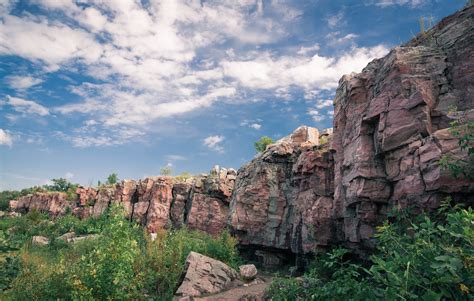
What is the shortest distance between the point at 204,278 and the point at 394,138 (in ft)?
28.7

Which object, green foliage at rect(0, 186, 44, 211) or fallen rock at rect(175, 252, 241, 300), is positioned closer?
fallen rock at rect(175, 252, 241, 300)

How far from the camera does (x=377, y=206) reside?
9.16m

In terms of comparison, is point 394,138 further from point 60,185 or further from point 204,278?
point 60,185

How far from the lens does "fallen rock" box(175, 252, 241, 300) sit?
11.7m

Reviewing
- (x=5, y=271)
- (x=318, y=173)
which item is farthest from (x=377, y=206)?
(x=5, y=271)

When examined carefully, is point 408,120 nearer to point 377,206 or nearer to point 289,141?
point 377,206

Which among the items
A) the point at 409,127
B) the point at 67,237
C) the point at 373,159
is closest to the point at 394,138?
the point at 409,127

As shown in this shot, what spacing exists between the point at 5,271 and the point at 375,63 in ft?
37.4

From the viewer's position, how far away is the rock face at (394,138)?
7.38 meters

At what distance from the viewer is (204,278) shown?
12.5 meters

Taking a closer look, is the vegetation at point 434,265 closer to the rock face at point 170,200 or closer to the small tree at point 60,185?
the rock face at point 170,200

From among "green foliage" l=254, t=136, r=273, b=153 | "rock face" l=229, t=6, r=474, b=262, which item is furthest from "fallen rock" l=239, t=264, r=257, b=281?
"green foliage" l=254, t=136, r=273, b=153

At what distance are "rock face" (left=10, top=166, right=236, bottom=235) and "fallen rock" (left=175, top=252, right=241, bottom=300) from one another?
622 cm

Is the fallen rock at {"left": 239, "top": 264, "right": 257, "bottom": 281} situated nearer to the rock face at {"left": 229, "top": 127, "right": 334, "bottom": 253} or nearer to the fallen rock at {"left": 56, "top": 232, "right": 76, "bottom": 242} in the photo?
the rock face at {"left": 229, "top": 127, "right": 334, "bottom": 253}
